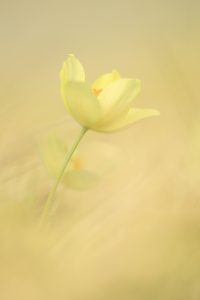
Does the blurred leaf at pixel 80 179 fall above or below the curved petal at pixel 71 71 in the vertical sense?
below

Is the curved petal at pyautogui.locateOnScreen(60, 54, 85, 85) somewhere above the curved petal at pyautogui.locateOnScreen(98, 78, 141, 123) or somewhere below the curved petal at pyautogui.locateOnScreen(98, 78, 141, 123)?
above

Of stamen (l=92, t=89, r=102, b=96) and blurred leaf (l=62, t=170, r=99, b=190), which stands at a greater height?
stamen (l=92, t=89, r=102, b=96)

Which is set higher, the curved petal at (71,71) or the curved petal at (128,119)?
the curved petal at (71,71)

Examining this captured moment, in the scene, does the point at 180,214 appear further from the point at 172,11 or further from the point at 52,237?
the point at 172,11

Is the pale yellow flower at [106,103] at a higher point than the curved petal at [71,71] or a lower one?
lower
